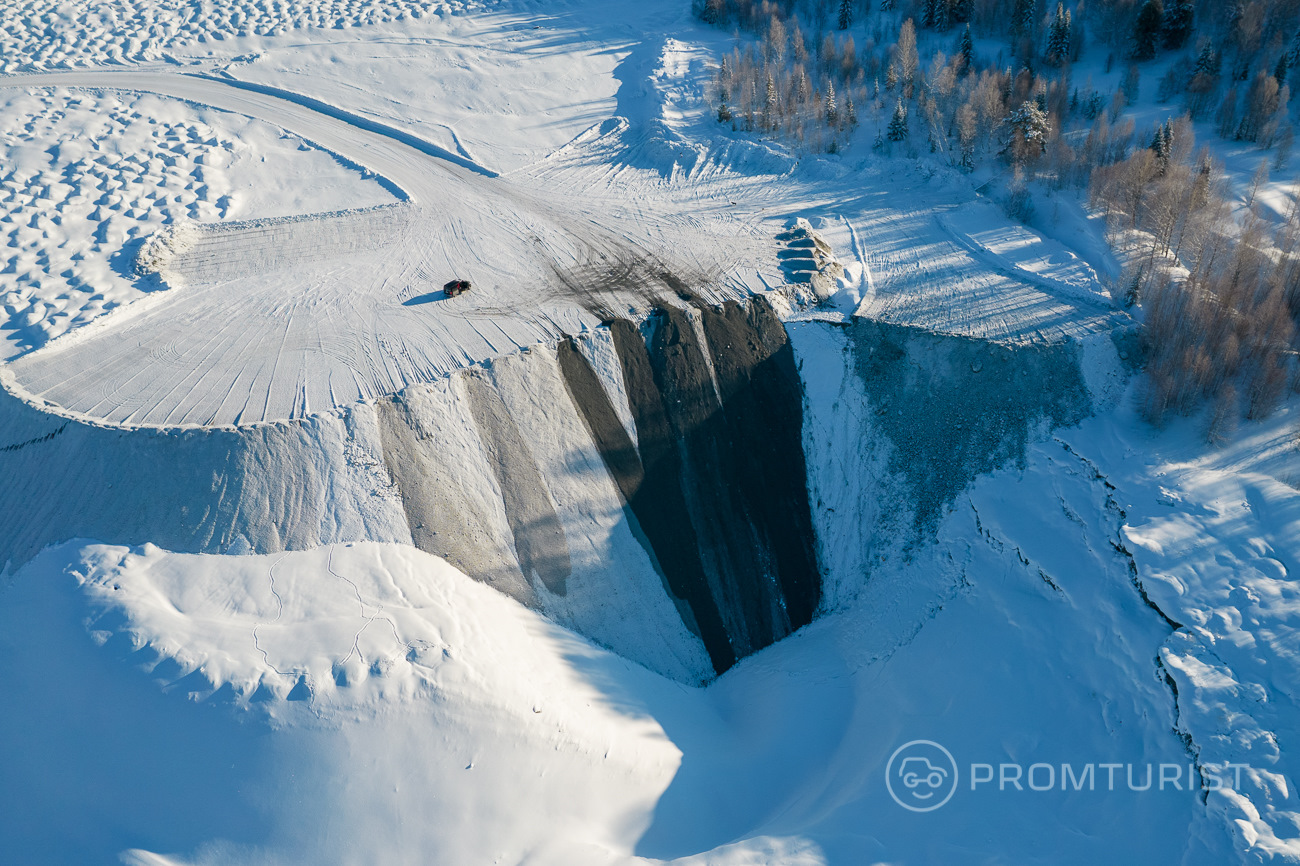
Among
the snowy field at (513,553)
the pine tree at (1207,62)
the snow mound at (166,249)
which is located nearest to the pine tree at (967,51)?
the pine tree at (1207,62)

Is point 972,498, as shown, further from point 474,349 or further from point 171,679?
point 171,679

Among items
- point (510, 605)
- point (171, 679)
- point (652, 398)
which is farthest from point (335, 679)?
point (652, 398)

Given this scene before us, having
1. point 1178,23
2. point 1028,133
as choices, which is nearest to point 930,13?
point 1178,23

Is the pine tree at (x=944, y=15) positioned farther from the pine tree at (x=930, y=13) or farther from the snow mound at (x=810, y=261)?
the snow mound at (x=810, y=261)

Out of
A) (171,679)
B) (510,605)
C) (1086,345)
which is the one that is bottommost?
(510,605)

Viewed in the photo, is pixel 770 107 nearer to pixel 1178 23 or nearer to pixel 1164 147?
pixel 1164 147

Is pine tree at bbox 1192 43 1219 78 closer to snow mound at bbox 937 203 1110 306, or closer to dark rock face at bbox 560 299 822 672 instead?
snow mound at bbox 937 203 1110 306

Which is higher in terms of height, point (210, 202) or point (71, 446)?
point (210, 202)
